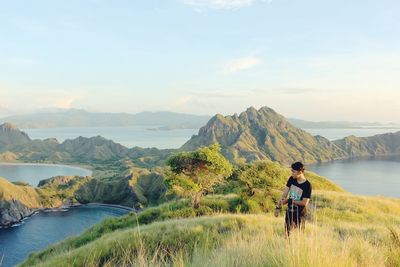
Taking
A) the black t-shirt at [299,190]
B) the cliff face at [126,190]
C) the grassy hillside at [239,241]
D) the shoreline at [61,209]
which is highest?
Answer: the black t-shirt at [299,190]

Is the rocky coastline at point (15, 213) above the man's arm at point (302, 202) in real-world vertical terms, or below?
below

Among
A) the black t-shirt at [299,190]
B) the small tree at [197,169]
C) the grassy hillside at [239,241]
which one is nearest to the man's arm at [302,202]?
the black t-shirt at [299,190]

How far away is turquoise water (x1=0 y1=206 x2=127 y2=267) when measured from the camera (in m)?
101

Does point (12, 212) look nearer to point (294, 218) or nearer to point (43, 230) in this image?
point (43, 230)

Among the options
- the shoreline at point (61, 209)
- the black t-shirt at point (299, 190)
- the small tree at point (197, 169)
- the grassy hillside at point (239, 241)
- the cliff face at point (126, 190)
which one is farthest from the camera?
the cliff face at point (126, 190)

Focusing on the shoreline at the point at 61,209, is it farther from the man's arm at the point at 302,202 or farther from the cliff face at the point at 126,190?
the man's arm at the point at 302,202

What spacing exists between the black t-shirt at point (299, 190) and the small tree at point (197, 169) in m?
20.3

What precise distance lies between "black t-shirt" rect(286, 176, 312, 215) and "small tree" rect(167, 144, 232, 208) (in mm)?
20259

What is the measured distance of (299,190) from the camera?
11.1 m

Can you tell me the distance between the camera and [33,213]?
520 ft

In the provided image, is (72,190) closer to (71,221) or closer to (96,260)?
(71,221)

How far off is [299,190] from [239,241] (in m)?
3.42

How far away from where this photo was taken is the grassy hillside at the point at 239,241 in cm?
587

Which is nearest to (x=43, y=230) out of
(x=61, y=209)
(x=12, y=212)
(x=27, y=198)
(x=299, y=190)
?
(x=12, y=212)
